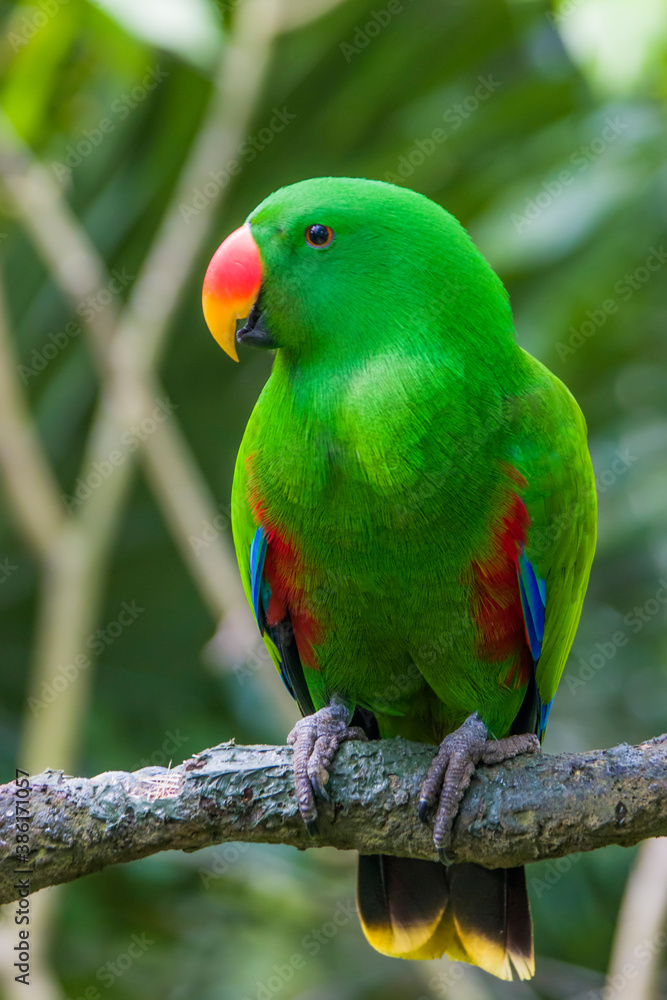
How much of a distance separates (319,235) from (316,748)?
1329mm

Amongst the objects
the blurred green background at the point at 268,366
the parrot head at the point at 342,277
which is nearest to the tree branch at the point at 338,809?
the parrot head at the point at 342,277

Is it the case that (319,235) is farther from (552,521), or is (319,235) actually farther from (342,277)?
(552,521)

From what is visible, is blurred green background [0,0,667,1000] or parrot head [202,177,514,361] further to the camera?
blurred green background [0,0,667,1000]

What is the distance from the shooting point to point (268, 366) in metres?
5.28

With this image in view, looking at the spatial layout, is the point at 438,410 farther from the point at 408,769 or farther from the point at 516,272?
the point at 516,272

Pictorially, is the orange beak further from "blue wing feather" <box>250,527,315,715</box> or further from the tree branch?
the tree branch

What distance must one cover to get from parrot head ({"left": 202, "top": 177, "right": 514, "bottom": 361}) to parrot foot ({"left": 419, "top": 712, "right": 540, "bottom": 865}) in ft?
3.37

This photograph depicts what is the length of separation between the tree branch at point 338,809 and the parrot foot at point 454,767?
3cm

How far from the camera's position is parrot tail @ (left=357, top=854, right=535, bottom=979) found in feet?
9.49

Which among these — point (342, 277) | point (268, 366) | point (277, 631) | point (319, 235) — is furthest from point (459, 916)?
point (268, 366)

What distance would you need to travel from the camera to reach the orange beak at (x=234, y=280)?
2527 millimetres

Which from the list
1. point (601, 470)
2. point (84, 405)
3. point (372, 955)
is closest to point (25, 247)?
point (84, 405)

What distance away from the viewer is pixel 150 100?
5230 millimetres

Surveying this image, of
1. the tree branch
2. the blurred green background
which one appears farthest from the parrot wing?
the blurred green background
